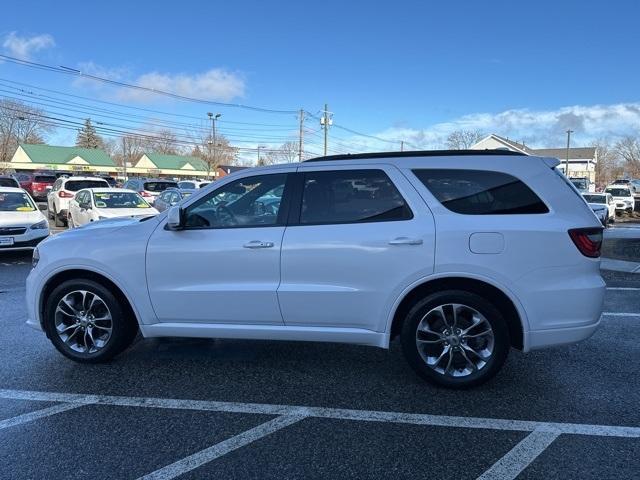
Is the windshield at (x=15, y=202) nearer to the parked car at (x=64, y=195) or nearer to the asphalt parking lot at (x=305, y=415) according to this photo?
the parked car at (x=64, y=195)

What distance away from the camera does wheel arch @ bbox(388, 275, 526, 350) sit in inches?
149

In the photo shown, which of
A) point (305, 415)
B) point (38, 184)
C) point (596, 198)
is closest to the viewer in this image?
point (305, 415)

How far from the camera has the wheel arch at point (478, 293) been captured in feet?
12.4

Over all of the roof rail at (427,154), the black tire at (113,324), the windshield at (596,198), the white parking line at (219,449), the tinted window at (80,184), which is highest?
the tinted window at (80,184)

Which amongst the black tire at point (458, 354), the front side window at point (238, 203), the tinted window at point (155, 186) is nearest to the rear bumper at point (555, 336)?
the black tire at point (458, 354)

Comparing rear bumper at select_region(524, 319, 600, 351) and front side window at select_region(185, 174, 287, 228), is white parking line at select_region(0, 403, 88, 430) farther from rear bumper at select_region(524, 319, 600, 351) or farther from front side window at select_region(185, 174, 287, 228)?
rear bumper at select_region(524, 319, 600, 351)

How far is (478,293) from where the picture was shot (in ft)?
12.6

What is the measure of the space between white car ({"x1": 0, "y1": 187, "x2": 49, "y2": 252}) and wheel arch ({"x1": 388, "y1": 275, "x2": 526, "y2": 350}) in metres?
9.14

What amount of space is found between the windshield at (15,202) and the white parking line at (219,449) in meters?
9.83

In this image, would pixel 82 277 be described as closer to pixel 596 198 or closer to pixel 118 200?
pixel 118 200

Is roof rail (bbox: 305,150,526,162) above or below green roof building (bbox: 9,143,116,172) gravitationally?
below

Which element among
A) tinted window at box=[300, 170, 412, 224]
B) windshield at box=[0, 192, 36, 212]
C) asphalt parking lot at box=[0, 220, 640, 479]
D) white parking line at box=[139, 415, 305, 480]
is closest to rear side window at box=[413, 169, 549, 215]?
tinted window at box=[300, 170, 412, 224]

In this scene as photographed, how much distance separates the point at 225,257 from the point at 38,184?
32.1 m

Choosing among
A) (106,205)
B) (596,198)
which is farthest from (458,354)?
(596,198)
